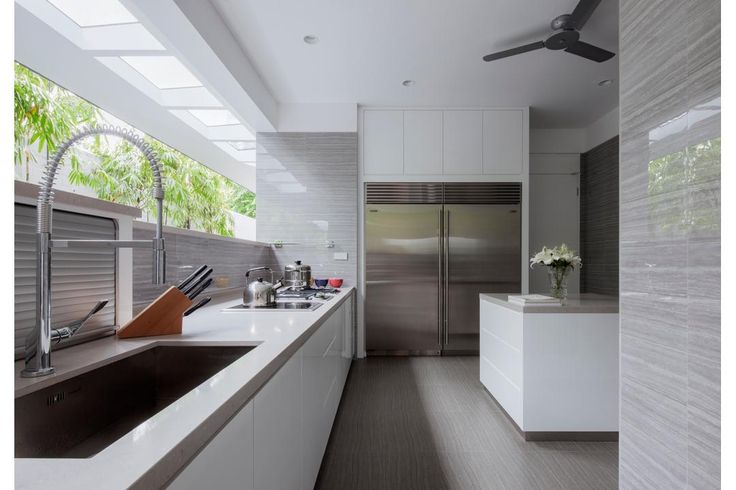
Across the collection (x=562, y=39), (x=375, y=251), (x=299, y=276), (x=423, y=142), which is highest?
(x=562, y=39)

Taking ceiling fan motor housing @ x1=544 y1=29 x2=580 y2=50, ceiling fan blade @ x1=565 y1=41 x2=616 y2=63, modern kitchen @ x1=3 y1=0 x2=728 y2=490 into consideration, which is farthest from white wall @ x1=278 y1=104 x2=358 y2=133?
ceiling fan blade @ x1=565 y1=41 x2=616 y2=63

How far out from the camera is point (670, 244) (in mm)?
1074

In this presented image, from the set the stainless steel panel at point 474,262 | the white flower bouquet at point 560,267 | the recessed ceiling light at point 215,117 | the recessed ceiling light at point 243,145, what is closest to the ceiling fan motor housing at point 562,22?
the white flower bouquet at point 560,267

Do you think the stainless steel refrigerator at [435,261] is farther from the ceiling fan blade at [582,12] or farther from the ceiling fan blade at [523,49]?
the ceiling fan blade at [582,12]

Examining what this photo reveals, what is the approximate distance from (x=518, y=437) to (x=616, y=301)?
107 centimetres

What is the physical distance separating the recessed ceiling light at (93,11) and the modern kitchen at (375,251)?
1cm

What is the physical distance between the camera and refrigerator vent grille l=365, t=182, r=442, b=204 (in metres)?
4.23

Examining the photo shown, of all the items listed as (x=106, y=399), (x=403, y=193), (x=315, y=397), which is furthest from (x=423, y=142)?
(x=106, y=399)

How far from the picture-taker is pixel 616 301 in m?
2.40

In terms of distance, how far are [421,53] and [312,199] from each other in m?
1.89

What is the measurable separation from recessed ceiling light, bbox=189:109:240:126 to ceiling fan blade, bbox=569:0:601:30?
3666 millimetres

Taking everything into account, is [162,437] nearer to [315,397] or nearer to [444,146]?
[315,397]

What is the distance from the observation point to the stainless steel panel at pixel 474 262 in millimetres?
4188

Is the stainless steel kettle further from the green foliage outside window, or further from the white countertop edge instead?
the white countertop edge
